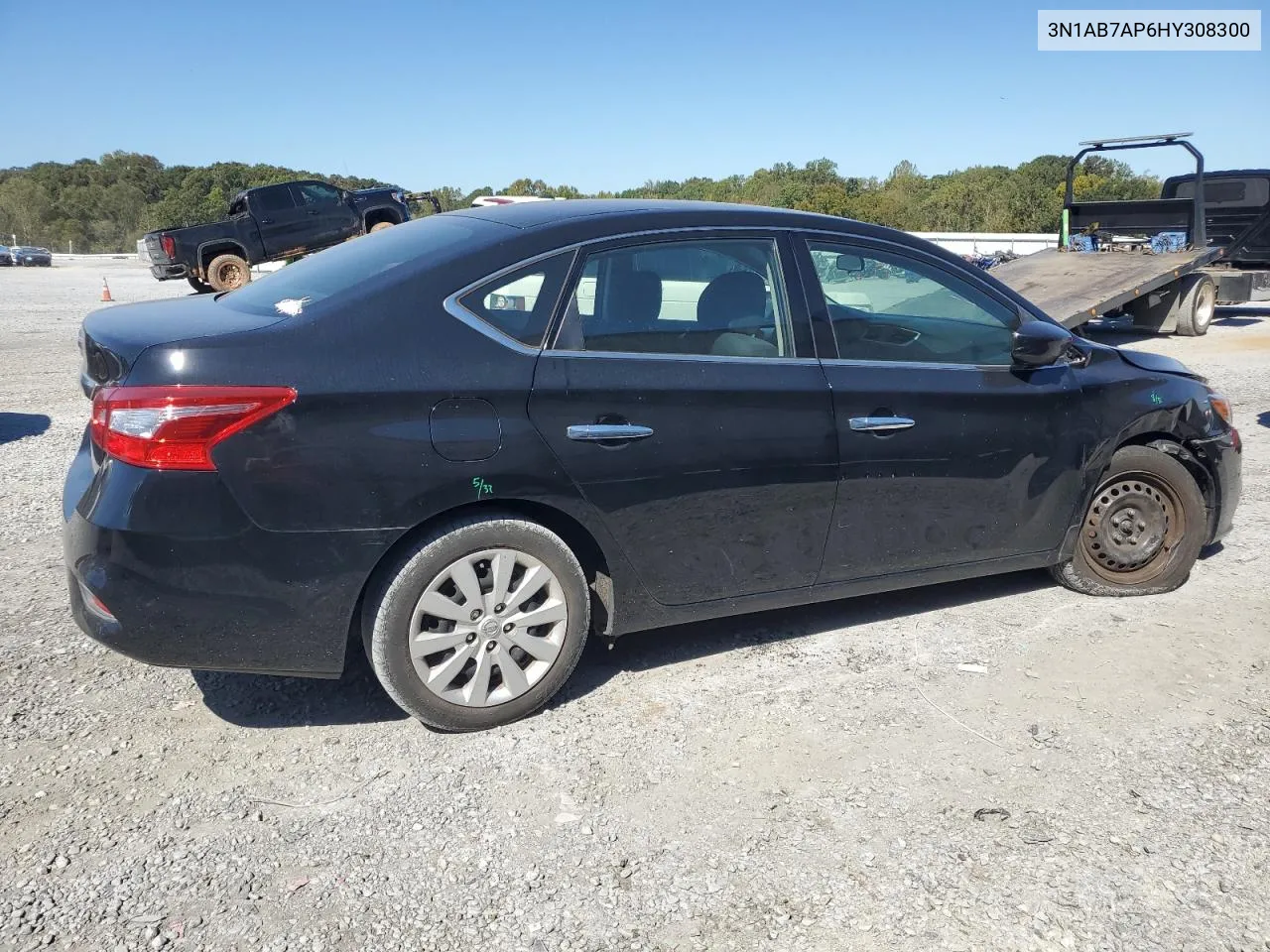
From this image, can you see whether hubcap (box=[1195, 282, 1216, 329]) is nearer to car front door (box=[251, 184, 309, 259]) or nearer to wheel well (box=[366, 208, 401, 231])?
wheel well (box=[366, 208, 401, 231])

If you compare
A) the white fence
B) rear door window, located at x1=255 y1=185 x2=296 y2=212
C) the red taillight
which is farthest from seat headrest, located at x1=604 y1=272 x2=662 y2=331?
the white fence

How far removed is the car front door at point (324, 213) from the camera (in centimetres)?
2033

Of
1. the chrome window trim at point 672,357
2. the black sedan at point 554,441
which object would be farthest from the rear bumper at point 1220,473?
the chrome window trim at point 672,357

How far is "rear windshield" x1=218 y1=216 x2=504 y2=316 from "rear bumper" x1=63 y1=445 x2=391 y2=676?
708 mm

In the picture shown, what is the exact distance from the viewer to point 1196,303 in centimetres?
1426

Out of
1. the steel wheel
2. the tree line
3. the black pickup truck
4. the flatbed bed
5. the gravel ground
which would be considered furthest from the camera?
the tree line

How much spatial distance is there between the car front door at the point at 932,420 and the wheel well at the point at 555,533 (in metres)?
0.88

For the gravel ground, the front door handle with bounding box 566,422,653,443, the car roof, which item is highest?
the car roof

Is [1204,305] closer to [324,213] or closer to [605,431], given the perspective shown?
[605,431]

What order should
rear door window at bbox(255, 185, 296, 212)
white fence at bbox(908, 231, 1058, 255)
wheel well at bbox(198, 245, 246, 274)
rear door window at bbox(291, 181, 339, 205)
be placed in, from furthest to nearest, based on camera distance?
white fence at bbox(908, 231, 1058, 255) < rear door window at bbox(291, 181, 339, 205) < rear door window at bbox(255, 185, 296, 212) < wheel well at bbox(198, 245, 246, 274)

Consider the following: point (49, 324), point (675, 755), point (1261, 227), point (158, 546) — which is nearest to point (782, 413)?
point (675, 755)

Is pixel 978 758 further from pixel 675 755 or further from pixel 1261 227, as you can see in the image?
pixel 1261 227

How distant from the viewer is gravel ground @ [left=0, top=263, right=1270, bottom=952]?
8.19 feet

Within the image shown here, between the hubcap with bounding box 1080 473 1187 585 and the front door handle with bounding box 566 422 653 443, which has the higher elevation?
the front door handle with bounding box 566 422 653 443
